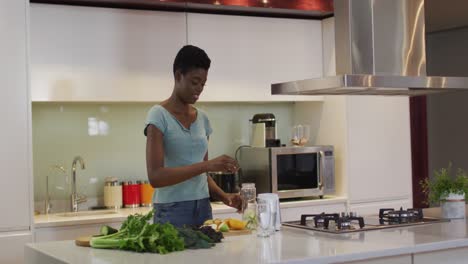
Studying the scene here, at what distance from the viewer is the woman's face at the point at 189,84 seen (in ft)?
11.0

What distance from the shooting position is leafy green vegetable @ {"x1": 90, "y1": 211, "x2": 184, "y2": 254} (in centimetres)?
255

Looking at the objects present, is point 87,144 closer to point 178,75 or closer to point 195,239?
point 178,75

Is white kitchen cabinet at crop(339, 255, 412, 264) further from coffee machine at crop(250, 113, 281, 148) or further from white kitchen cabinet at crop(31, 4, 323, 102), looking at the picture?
coffee machine at crop(250, 113, 281, 148)

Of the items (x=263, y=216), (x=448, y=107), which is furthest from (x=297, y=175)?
(x=448, y=107)

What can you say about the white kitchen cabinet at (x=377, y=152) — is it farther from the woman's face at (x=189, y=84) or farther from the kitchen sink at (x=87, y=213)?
the woman's face at (x=189, y=84)

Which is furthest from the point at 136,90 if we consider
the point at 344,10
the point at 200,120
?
the point at 344,10

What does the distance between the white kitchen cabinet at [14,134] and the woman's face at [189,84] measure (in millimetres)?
1047

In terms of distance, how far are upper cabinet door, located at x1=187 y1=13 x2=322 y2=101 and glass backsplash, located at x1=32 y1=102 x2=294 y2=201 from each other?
1.77ft

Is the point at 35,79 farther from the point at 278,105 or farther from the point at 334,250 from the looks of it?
the point at 334,250

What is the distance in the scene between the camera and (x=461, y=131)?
7.88m

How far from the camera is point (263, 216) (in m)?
2.85

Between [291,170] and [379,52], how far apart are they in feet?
4.93

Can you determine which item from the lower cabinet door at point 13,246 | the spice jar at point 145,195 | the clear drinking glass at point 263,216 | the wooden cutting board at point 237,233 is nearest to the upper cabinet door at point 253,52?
the spice jar at point 145,195

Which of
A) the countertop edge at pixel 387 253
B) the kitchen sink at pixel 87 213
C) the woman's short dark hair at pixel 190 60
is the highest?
the woman's short dark hair at pixel 190 60
